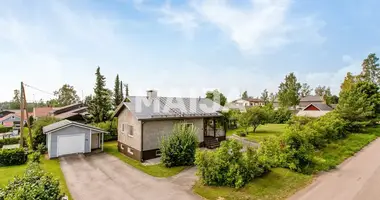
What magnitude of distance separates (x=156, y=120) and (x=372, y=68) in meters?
66.8

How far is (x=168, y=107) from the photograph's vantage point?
18.2 metres

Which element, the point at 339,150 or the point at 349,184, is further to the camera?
the point at 339,150

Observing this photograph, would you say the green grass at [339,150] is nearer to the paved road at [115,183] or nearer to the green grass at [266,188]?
the green grass at [266,188]

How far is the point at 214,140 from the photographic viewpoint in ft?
64.6

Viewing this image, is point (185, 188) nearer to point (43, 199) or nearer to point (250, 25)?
point (43, 199)

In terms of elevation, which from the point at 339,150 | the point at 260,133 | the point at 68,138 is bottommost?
the point at 339,150

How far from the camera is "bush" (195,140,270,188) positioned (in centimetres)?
1030

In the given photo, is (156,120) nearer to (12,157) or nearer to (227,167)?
(227,167)

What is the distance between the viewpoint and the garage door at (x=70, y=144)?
17.3 m

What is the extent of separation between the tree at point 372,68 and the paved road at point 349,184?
55135mm

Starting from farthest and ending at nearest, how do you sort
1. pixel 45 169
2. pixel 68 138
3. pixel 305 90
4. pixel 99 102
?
pixel 305 90 → pixel 99 102 → pixel 68 138 → pixel 45 169

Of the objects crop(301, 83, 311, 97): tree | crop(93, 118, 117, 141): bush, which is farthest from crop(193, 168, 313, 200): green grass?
crop(301, 83, 311, 97): tree

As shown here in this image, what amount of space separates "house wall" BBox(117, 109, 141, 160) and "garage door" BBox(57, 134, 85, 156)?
3.33m

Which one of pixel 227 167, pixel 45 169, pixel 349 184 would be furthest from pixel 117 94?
pixel 349 184
